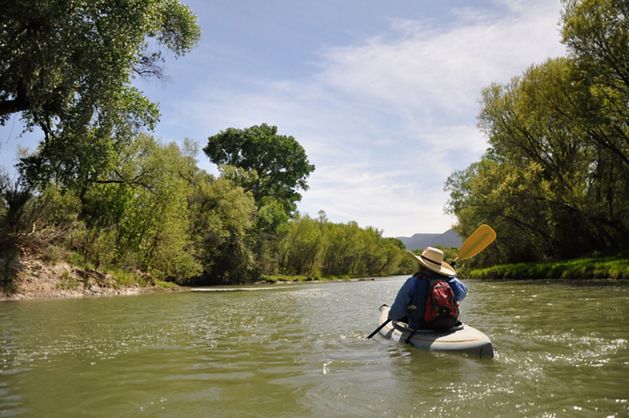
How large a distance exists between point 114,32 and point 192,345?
648 centimetres

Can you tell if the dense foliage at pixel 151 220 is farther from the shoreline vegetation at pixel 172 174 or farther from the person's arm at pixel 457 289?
the person's arm at pixel 457 289

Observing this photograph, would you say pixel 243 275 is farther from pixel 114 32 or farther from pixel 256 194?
pixel 114 32

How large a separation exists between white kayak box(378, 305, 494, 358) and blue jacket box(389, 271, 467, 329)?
22 cm

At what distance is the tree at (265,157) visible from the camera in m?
50.3

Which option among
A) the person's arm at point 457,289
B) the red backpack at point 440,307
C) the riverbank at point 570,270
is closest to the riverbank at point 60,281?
the red backpack at point 440,307

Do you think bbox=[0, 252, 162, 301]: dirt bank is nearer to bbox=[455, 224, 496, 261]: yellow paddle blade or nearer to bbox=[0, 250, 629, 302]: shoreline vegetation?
bbox=[0, 250, 629, 302]: shoreline vegetation

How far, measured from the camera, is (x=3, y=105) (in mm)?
10930

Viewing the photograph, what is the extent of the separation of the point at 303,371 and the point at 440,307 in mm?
Answer: 2482

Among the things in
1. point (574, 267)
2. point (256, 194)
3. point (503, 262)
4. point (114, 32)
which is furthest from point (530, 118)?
point (256, 194)

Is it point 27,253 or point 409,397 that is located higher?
point 27,253

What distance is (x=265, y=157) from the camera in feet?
167

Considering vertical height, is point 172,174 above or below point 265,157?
Answer: below

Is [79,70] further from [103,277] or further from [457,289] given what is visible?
[103,277]

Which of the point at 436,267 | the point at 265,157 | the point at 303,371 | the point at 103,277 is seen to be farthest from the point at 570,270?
the point at 265,157
